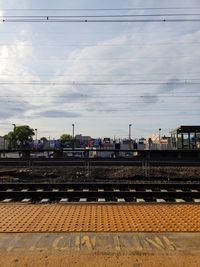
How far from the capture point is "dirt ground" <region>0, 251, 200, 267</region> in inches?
225

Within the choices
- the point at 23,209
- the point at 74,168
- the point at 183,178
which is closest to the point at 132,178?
the point at 183,178

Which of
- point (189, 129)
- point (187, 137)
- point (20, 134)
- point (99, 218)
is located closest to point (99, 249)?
point (99, 218)

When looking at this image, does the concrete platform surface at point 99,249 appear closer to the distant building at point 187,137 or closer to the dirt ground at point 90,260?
the dirt ground at point 90,260

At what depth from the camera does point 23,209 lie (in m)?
10.2

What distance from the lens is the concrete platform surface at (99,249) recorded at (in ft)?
19.1

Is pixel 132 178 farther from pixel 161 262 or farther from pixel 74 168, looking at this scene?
pixel 161 262

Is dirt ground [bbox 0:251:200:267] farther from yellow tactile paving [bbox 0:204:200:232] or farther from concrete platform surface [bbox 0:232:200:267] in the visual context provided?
yellow tactile paving [bbox 0:204:200:232]

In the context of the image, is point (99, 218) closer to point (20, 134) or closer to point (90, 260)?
point (90, 260)

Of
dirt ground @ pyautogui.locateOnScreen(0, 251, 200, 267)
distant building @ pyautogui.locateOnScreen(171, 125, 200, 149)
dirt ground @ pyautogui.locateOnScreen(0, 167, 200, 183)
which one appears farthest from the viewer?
distant building @ pyautogui.locateOnScreen(171, 125, 200, 149)

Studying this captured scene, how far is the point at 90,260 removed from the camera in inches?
233

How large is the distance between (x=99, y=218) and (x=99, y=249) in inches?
100

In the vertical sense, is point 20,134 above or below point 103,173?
above

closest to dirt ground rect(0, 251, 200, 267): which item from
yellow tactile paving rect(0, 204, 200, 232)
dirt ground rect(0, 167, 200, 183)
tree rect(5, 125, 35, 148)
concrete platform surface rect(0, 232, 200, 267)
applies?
concrete platform surface rect(0, 232, 200, 267)

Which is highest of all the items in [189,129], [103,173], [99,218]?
[189,129]
